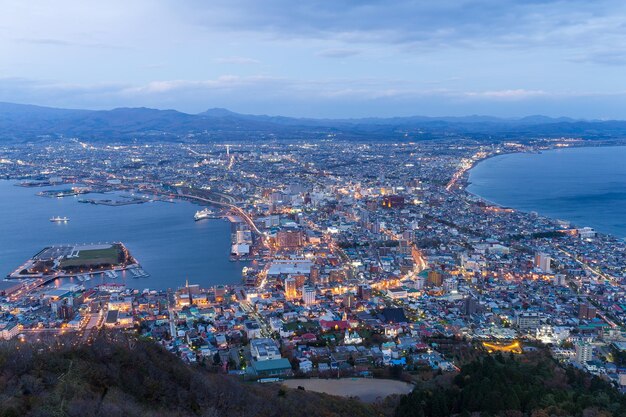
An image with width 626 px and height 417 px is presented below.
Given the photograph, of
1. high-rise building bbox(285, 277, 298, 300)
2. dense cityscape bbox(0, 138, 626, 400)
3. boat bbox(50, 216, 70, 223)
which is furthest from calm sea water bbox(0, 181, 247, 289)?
high-rise building bbox(285, 277, 298, 300)

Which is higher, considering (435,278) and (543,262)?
(543,262)

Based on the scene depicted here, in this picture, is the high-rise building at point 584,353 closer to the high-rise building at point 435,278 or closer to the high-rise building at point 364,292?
the high-rise building at point 435,278

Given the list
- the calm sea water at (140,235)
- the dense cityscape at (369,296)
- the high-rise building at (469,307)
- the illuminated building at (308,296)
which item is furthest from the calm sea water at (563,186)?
the calm sea water at (140,235)

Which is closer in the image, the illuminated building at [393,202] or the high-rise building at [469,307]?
the high-rise building at [469,307]

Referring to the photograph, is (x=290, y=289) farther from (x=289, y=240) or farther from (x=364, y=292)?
(x=289, y=240)

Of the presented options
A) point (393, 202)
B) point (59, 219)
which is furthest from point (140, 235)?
point (393, 202)

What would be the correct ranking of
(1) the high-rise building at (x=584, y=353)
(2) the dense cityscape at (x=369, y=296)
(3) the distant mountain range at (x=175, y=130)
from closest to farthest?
1. (1) the high-rise building at (x=584, y=353)
2. (2) the dense cityscape at (x=369, y=296)
3. (3) the distant mountain range at (x=175, y=130)

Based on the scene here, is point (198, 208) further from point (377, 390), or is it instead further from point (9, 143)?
point (9, 143)
